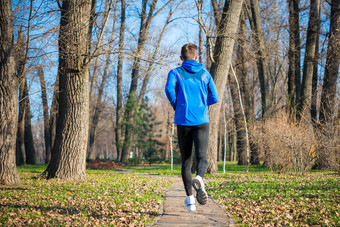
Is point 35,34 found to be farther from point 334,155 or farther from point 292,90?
point 292,90

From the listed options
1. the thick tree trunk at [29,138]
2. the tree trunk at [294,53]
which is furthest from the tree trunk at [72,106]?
the thick tree trunk at [29,138]

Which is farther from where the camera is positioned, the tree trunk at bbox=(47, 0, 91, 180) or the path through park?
the tree trunk at bbox=(47, 0, 91, 180)

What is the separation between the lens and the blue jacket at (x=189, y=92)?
4457mm

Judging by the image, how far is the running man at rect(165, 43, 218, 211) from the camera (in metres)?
4.45

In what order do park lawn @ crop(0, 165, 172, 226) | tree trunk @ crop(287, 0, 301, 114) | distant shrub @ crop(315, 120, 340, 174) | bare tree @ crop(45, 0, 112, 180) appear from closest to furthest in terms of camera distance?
1. park lawn @ crop(0, 165, 172, 226)
2. bare tree @ crop(45, 0, 112, 180)
3. distant shrub @ crop(315, 120, 340, 174)
4. tree trunk @ crop(287, 0, 301, 114)

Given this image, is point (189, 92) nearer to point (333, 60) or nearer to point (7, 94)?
point (7, 94)

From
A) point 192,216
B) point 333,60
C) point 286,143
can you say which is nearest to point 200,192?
point 192,216

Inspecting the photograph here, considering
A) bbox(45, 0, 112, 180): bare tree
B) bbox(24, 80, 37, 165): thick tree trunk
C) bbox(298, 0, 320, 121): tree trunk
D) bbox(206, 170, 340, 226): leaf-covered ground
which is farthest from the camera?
bbox(24, 80, 37, 165): thick tree trunk

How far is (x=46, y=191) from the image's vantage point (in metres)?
7.56

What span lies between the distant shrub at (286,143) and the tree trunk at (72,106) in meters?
7.21

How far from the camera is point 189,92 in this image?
4.52m

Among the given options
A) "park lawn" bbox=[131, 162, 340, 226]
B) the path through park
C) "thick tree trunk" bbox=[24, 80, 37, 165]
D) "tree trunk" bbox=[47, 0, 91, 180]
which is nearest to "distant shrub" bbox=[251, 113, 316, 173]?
"park lawn" bbox=[131, 162, 340, 226]

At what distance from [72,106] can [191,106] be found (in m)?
6.67

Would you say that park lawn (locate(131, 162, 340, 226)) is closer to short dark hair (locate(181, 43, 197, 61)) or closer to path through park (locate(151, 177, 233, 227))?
path through park (locate(151, 177, 233, 227))
